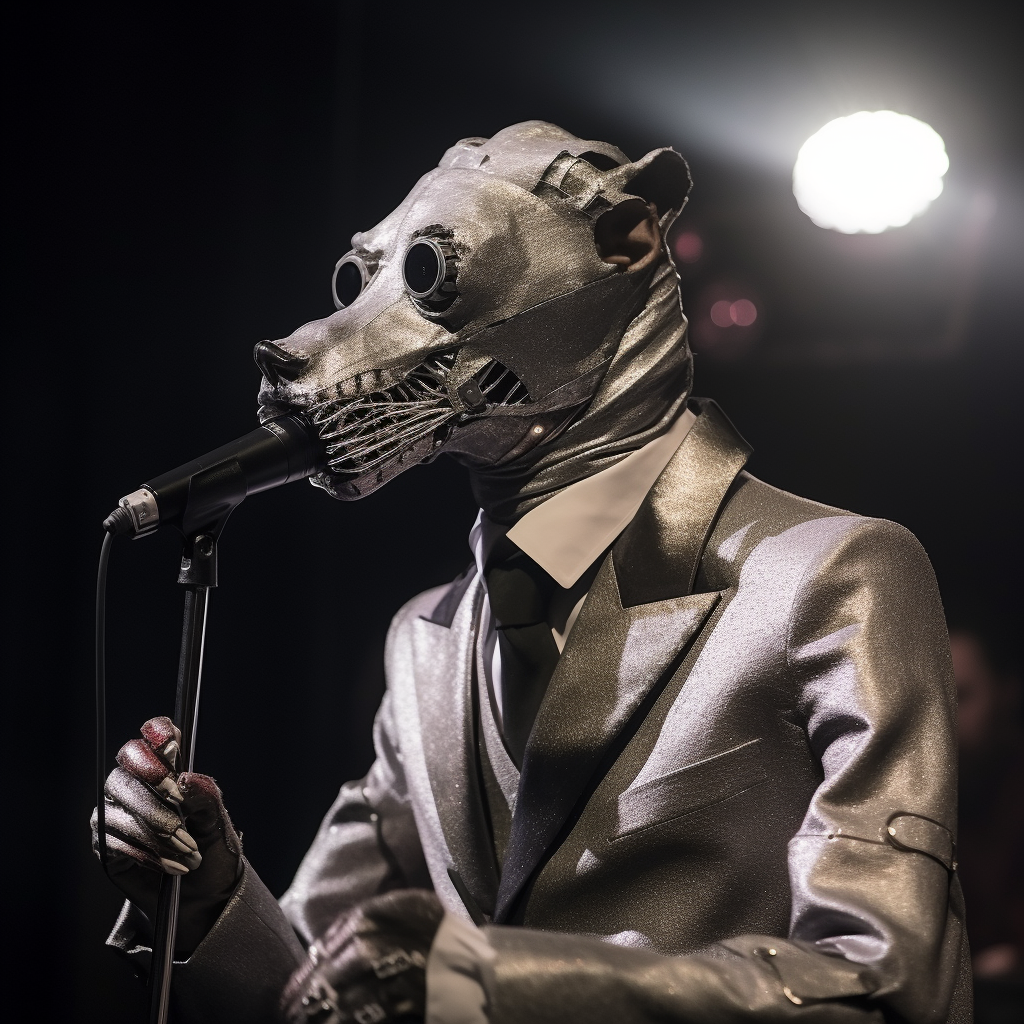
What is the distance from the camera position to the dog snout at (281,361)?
45.9 inches

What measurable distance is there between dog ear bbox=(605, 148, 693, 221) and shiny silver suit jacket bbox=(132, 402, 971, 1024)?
0.23 metres

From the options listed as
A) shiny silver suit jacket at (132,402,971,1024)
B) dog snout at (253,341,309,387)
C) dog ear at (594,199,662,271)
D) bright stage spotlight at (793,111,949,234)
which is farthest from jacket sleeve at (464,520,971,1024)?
bright stage spotlight at (793,111,949,234)

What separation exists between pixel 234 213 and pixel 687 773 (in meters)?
1.44

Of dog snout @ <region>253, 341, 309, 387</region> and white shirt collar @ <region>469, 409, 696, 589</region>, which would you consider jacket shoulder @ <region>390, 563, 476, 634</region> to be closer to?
white shirt collar @ <region>469, 409, 696, 589</region>

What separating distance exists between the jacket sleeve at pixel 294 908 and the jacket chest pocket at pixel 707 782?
1.39 ft

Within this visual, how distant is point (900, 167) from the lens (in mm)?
1936

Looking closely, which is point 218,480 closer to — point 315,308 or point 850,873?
point 850,873

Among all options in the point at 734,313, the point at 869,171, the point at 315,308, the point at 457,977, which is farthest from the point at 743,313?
the point at 457,977

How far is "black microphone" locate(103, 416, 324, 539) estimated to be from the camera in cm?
104

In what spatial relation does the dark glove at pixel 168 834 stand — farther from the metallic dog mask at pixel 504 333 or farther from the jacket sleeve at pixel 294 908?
the metallic dog mask at pixel 504 333

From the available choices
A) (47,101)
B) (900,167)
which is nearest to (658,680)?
(900,167)

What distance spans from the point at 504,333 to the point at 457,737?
0.44m

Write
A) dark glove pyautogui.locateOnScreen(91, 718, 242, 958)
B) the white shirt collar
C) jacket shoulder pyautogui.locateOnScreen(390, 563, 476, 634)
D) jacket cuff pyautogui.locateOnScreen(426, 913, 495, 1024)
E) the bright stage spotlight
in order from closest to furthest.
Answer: jacket cuff pyautogui.locateOnScreen(426, 913, 495, 1024), dark glove pyautogui.locateOnScreen(91, 718, 242, 958), the white shirt collar, jacket shoulder pyautogui.locateOnScreen(390, 563, 476, 634), the bright stage spotlight

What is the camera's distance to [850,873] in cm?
99
